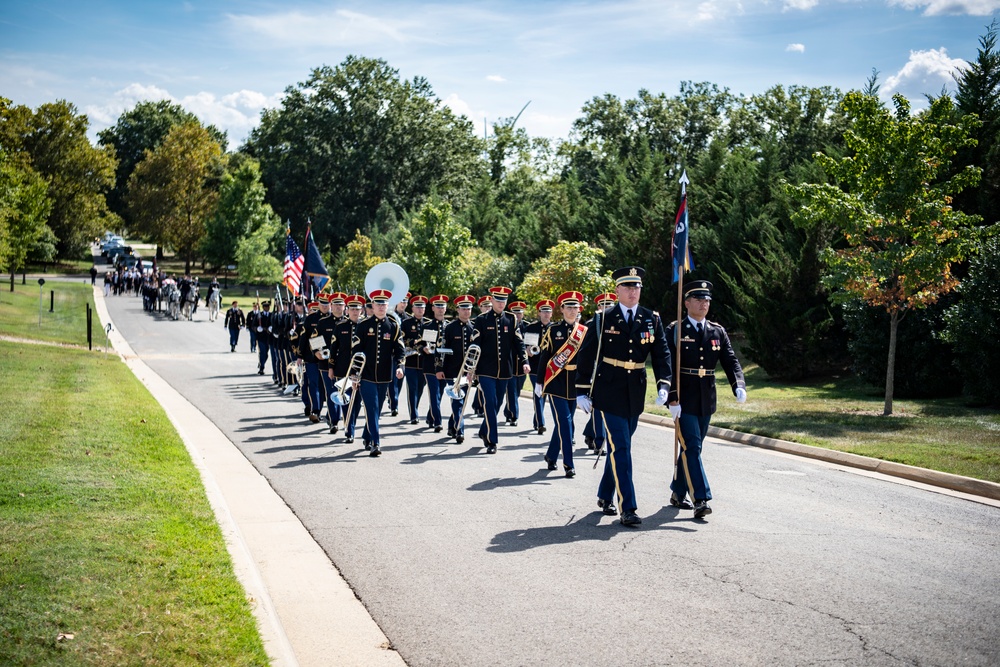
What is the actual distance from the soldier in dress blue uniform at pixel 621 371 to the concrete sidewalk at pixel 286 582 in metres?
2.83

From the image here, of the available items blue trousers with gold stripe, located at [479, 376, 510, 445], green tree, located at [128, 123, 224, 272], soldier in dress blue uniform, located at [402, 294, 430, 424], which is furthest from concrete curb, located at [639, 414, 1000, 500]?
green tree, located at [128, 123, 224, 272]

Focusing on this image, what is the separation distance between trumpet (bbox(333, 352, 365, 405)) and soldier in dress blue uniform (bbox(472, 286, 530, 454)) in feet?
5.65

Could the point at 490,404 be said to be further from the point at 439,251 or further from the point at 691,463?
the point at 439,251

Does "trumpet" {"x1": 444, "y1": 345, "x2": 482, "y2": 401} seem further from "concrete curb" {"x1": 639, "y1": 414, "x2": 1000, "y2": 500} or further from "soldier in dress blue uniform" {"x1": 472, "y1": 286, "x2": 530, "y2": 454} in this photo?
"concrete curb" {"x1": 639, "y1": 414, "x2": 1000, "y2": 500}

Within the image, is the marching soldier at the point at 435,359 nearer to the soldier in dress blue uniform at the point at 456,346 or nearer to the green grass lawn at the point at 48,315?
the soldier in dress blue uniform at the point at 456,346

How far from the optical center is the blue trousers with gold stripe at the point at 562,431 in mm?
11172

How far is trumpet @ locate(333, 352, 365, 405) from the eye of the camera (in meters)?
12.9

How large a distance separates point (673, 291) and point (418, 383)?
54.8 feet

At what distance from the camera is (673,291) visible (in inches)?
1265

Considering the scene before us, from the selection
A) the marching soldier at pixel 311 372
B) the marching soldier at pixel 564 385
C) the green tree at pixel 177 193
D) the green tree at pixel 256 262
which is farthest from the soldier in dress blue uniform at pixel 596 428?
the green tree at pixel 177 193

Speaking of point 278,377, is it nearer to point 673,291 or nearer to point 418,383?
point 418,383

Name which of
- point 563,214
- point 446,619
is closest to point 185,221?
point 563,214

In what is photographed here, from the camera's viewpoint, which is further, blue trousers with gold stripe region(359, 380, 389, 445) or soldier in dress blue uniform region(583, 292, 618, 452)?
blue trousers with gold stripe region(359, 380, 389, 445)

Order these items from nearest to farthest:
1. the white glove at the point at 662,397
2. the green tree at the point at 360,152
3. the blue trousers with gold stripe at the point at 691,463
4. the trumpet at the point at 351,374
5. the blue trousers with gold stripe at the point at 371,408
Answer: the white glove at the point at 662,397
the blue trousers with gold stripe at the point at 691,463
the blue trousers with gold stripe at the point at 371,408
the trumpet at the point at 351,374
the green tree at the point at 360,152
